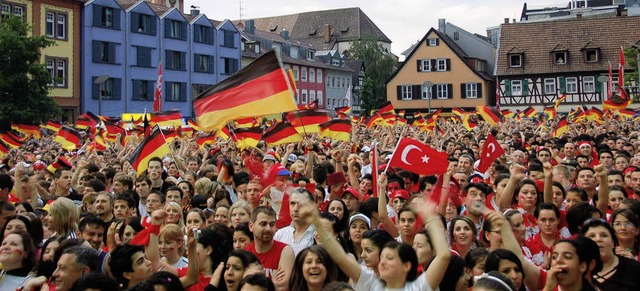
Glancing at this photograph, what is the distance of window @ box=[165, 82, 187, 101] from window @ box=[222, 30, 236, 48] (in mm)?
6442

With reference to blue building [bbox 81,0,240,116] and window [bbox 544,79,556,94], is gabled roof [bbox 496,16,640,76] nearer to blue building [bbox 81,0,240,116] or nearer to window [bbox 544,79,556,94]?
window [bbox 544,79,556,94]

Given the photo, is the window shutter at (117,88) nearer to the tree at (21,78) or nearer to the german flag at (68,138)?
the tree at (21,78)

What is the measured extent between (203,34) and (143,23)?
7.00 m

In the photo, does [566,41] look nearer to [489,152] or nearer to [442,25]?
[442,25]

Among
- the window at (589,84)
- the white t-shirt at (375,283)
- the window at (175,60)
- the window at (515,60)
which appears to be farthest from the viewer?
the window at (515,60)

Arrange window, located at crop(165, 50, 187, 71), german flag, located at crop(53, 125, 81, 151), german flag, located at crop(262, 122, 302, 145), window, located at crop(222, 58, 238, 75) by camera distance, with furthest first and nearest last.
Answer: window, located at crop(222, 58, 238, 75) < window, located at crop(165, 50, 187, 71) < german flag, located at crop(53, 125, 81, 151) < german flag, located at crop(262, 122, 302, 145)

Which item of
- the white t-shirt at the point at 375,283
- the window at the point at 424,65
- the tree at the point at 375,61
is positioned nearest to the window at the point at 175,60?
the window at the point at 424,65

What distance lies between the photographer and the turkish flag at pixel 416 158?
9.76 metres

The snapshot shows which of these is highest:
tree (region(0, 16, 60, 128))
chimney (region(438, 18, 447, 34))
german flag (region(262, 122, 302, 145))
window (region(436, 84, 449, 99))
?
chimney (region(438, 18, 447, 34))

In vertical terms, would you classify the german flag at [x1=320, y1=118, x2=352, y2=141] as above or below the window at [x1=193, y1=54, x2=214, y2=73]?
below

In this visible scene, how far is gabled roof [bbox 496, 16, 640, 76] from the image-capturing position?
208 feet

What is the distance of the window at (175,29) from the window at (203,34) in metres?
1.38

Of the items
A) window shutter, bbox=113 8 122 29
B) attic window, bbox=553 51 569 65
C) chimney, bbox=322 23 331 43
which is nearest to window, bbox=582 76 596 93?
attic window, bbox=553 51 569 65

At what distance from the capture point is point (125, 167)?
1438 cm
